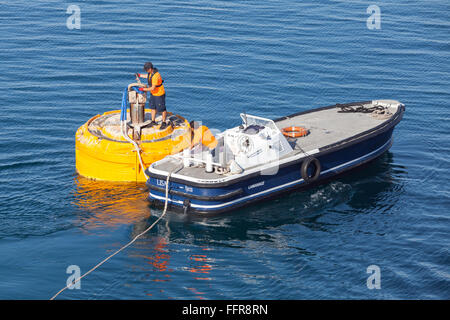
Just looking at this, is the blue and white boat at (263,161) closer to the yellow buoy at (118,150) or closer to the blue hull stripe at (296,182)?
the blue hull stripe at (296,182)

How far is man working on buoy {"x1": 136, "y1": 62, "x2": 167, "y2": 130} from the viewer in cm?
1858

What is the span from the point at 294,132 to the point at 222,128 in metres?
4.14

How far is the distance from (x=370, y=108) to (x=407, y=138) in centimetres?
227

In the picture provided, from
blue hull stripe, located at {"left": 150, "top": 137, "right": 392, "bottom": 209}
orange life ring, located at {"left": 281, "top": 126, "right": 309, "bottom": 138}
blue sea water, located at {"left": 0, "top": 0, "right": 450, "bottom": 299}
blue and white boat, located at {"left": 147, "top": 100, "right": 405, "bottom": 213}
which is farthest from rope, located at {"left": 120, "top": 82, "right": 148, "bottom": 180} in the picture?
orange life ring, located at {"left": 281, "top": 126, "right": 309, "bottom": 138}

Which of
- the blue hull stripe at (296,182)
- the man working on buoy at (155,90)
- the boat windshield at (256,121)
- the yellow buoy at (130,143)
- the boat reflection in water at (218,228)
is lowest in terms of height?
the boat reflection in water at (218,228)

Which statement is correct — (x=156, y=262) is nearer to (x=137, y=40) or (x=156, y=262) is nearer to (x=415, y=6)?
(x=137, y=40)

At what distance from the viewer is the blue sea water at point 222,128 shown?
14.6 metres

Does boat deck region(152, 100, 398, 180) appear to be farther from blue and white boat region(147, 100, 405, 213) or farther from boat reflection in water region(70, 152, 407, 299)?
boat reflection in water region(70, 152, 407, 299)

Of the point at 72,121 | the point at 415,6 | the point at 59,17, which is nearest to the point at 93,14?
the point at 59,17

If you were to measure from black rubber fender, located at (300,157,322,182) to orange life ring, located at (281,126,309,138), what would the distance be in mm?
1246

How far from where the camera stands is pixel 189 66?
91.6 feet

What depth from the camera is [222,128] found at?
22812mm

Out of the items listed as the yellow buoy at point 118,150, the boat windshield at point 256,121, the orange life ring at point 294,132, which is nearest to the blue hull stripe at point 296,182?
the orange life ring at point 294,132

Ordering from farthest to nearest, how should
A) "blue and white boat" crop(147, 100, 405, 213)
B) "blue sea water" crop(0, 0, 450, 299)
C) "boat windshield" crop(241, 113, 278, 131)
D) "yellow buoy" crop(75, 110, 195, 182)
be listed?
"boat windshield" crop(241, 113, 278, 131)
"yellow buoy" crop(75, 110, 195, 182)
"blue and white boat" crop(147, 100, 405, 213)
"blue sea water" crop(0, 0, 450, 299)
